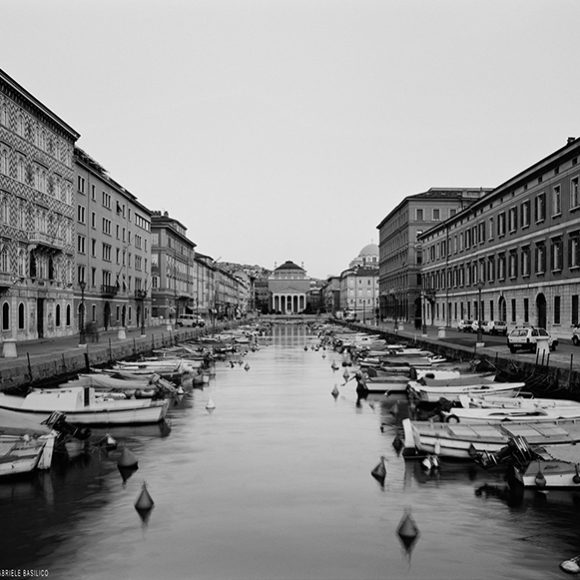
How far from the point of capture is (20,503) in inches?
634

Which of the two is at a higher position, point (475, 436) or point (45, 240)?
point (45, 240)

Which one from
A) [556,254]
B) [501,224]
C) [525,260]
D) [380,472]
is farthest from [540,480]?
[501,224]

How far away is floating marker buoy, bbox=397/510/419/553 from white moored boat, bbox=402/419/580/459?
5.48 metres

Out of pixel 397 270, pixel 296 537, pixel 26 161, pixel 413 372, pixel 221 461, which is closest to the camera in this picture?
pixel 296 537

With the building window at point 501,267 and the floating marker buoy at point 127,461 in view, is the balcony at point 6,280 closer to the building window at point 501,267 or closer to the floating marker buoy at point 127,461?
the floating marker buoy at point 127,461

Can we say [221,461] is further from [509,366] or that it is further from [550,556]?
[509,366]

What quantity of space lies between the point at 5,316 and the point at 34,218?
9199 millimetres

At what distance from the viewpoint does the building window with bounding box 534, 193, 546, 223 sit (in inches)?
2098

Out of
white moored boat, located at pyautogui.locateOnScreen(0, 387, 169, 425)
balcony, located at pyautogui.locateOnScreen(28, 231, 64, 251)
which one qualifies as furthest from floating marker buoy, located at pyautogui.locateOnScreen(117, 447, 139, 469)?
balcony, located at pyautogui.locateOnScreen(28, 231, 64, 251)

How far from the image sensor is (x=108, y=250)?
77.9 meters

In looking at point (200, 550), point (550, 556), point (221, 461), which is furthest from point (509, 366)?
point (200, 550)

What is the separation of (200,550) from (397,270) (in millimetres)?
114288

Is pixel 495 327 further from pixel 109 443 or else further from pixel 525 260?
pixel 109 443

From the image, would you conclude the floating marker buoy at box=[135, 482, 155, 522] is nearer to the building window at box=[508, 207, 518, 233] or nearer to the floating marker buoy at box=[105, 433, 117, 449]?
the floating marker buoy at box=[105, 433, 117, 449]
